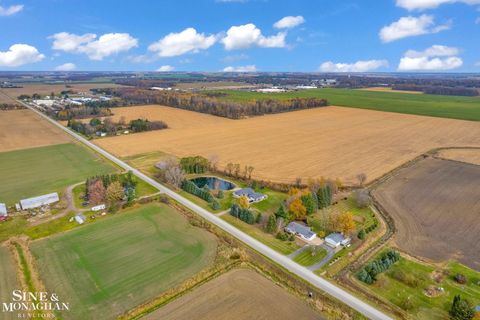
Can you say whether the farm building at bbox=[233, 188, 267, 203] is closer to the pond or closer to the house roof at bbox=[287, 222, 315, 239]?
the pond

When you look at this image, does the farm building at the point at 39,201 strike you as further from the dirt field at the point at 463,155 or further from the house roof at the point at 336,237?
the dirt field at the point at 463,155

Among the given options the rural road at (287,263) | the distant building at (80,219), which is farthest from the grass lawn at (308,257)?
the distant building at (80,219)

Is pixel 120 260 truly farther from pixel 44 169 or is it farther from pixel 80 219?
pixel 44 169

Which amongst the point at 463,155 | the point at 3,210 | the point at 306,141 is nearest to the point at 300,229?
the point at 3,210

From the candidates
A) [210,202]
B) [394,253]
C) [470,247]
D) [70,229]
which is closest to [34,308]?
[70,229]

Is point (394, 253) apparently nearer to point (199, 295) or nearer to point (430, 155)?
point (199, 295)

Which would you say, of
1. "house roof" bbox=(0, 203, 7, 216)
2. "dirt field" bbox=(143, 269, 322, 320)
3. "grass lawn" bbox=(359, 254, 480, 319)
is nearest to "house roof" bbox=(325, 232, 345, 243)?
"grass lawn" bbox=(359, 254, 480, 319)
